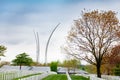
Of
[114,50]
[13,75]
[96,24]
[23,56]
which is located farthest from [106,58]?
[23,56]

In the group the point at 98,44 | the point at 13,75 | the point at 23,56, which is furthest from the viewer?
the point at 23,56

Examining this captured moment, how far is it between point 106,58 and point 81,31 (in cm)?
699

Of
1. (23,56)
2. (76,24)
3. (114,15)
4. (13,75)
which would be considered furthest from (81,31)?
(23,56)

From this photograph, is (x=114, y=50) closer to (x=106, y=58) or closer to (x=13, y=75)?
(x=106, y=58)

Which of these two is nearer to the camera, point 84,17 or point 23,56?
→ point 84,17

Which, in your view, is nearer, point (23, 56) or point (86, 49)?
point (86, 49)

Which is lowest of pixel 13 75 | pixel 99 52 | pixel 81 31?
pixel 13 75

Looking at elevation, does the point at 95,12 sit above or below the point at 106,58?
above

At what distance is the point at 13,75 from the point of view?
4181cm

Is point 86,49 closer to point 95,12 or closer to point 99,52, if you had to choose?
point 99,52

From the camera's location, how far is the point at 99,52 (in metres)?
51.4

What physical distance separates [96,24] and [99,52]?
15.6ft

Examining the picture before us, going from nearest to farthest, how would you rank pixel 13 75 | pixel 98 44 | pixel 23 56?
pixel 13 75
pixel 98 44
pixel 23 56

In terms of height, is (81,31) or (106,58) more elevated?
(81,31)
